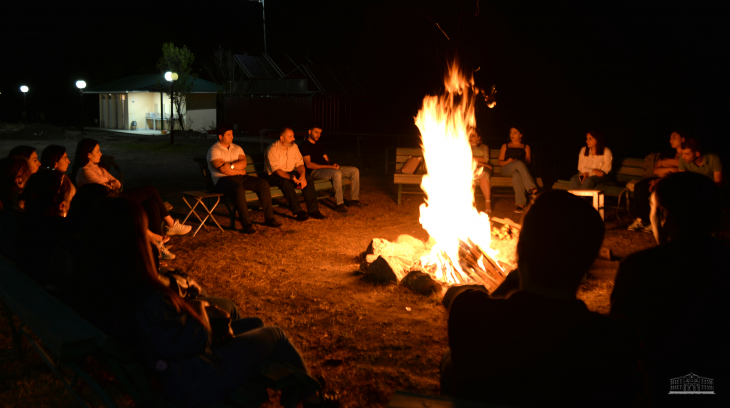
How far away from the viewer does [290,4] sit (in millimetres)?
37562

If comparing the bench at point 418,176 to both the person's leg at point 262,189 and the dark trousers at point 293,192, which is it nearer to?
the dark trousers at point 293,192

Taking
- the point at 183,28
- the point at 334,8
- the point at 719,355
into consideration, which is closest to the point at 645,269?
the point at 719,355

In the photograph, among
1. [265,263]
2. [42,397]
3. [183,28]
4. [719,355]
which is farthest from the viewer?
[183,28]

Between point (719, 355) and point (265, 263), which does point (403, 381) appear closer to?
point (719, 355)

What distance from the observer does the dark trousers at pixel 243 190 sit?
22.9ft

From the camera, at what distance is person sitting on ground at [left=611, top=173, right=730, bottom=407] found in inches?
76.9

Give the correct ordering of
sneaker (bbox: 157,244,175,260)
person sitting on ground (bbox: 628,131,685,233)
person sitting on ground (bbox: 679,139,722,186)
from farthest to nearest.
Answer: person sitting on ground (bbox: 628,131,685,233)
person sitting on ground (bbox: 679,139,722,186)
sneaker (bbox: 157,244,175,260)

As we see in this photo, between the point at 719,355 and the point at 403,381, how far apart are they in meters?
1.71

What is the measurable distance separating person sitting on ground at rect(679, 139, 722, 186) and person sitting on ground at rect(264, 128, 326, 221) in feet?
17.2

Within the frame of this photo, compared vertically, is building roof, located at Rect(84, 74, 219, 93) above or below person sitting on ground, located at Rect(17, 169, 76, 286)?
above

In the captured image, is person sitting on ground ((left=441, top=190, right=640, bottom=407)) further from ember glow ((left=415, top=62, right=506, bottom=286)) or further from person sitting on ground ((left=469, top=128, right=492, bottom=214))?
person sitting on ground ((left=469, top=128, right=492, bottom=214))

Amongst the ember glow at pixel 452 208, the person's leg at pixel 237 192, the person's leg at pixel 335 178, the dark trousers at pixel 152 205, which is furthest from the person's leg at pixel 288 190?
the ember glow at pixel 452 208

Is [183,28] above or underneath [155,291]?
above

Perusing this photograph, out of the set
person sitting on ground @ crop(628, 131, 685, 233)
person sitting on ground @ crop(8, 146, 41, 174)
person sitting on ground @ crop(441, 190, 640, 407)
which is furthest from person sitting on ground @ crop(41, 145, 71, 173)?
person sitting on ground @ crop(628, 131, 685, 233)
